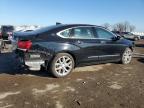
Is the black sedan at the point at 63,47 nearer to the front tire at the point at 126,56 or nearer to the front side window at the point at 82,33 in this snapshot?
the front side window at the point at 82,33

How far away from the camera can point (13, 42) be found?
809 cm

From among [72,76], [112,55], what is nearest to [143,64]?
[112,55]

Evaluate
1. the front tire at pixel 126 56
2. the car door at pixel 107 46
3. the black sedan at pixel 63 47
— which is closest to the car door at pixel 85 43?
the black sedan at pixel 63 47

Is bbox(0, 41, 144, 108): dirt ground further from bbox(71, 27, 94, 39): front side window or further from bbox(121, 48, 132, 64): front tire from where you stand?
bbox(71, 27, 94, 39): front side window

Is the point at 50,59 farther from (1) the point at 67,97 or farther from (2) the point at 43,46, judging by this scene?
(1) the point at 67,97

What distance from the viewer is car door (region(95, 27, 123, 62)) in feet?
29.2

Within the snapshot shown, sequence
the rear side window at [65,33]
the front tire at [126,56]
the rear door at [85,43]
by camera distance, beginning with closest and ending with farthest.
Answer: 1. the rear side window at [65,33]
2. the rear door at [85,43]
3. the front tire at [126,56]

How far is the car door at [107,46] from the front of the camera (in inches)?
351

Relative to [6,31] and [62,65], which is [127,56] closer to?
[62,65]

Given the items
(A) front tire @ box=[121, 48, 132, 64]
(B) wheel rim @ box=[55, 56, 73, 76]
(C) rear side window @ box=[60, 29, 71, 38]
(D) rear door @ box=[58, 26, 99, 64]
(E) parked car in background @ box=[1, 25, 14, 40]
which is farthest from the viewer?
(E) parked car in background @ box=[1, 25, 14, 40]

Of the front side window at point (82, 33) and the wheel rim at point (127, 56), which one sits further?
the wheel rim at point (127, 56)

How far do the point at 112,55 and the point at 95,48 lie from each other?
100 cm

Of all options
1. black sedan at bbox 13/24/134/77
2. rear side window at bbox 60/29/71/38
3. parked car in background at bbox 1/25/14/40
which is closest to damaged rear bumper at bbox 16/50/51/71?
black sedan at bbox 13/24/134/77

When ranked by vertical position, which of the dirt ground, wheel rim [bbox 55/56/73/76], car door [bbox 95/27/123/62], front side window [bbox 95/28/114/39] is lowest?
the dirt ground
